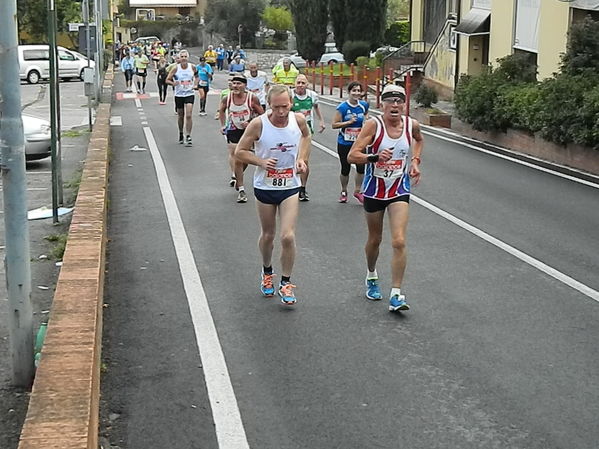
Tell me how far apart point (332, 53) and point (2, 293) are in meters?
48.1

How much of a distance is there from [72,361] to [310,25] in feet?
→ 164

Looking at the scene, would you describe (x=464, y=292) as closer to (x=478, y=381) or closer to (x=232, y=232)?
(x=478, y=381)

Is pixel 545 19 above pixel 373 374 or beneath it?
above

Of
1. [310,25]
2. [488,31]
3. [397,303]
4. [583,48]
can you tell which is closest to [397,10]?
[310,25]

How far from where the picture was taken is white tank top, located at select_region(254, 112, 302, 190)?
28.6 ft

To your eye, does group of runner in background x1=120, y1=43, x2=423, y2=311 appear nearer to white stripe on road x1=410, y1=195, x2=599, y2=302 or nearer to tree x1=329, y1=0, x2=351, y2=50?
white stripe on road x1=410, y1=195, x2=599, y2=302

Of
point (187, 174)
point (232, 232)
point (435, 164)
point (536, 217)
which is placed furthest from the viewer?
point (435, 164)

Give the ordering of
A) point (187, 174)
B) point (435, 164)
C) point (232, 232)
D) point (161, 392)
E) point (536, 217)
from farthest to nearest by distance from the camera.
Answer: point (435, 164) → point (187, 174) → point (536, 217) → point (232, 232) → point (161, 392)

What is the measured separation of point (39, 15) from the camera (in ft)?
197

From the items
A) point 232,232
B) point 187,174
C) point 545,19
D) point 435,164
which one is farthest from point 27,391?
point 545,19

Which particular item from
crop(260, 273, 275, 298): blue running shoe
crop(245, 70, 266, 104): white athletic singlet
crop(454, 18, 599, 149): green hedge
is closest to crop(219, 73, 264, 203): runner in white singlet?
crop(260, 273, 275, 298): blue running shoe

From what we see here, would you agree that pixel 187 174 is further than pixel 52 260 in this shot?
Yes

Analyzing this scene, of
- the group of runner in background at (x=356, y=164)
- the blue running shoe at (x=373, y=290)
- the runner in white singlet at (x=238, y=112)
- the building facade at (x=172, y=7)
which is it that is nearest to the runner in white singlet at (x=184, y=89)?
the runner in white singlet at (x=238, y=112)

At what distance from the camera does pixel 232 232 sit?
11.9m
